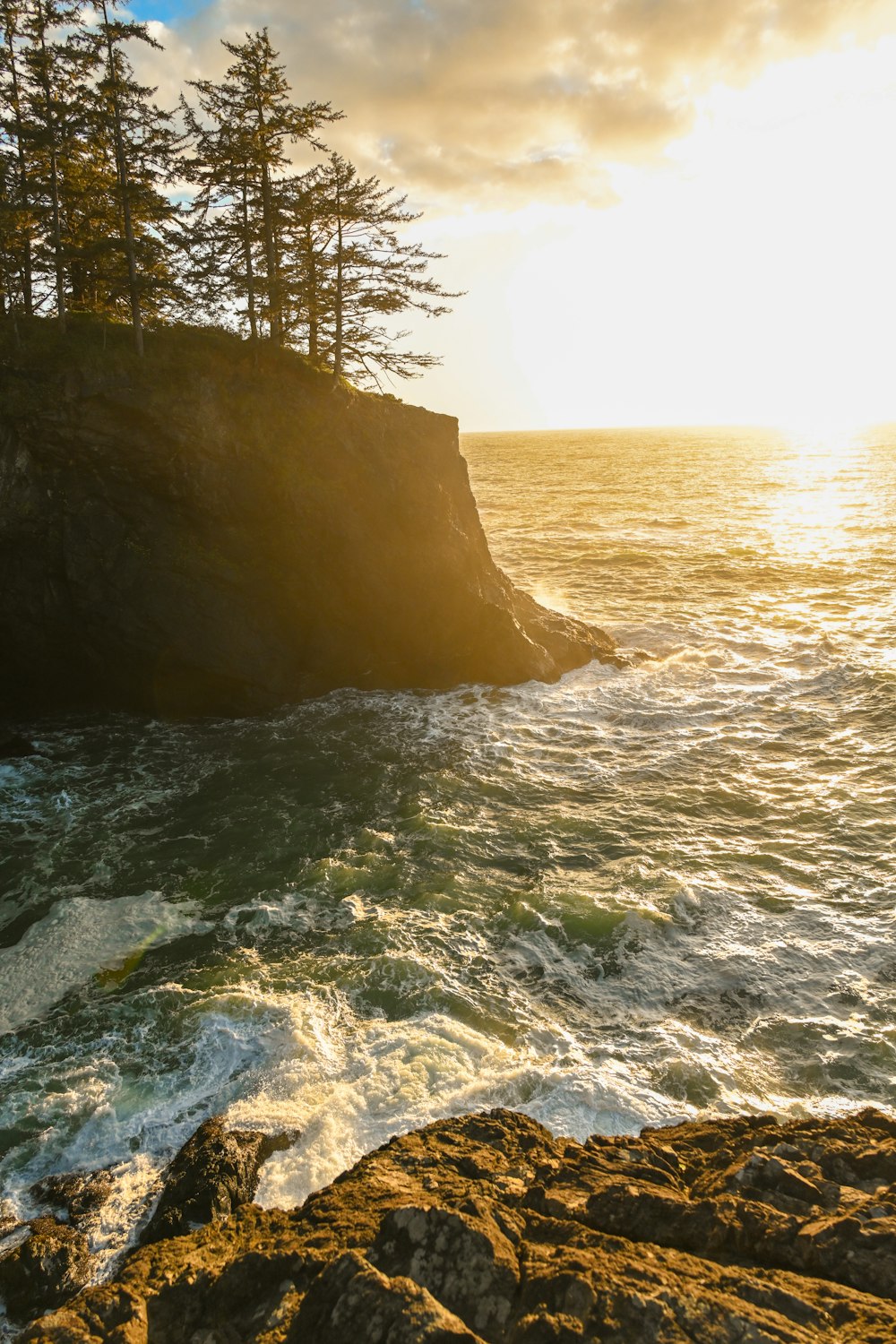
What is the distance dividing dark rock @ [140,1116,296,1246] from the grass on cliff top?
1934 cm

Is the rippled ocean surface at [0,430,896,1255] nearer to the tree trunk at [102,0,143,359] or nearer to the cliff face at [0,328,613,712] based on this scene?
the cliff face at [0,328,613,712]

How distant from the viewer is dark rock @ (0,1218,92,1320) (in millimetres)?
6672

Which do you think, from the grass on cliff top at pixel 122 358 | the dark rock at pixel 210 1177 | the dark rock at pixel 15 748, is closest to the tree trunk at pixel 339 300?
the grass on cliff top at pixel 122 358

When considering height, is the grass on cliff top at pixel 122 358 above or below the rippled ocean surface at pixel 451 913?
above

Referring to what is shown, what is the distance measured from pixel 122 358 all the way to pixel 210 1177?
20754mm

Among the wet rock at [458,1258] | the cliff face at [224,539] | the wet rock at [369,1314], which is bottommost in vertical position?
the wet rock at [458,1258]

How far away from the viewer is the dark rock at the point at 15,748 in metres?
19.1

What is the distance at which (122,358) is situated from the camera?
20.8 m

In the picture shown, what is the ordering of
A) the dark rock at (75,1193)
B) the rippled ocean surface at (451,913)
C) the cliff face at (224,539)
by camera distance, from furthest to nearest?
1. the cliff face at (224,539)
2. the rippled ocean surface at (451,913)
3. the dark rock at (75,1193)

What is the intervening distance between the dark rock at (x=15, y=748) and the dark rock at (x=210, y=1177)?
14.0 metres

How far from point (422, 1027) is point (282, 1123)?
7.36 feet

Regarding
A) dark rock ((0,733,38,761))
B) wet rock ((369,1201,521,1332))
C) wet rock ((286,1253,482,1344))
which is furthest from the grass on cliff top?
wet rock ((286,1253,482,1344))

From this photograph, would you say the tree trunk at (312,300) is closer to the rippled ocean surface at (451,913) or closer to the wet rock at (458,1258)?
the rippled ocean surface at (451,913)

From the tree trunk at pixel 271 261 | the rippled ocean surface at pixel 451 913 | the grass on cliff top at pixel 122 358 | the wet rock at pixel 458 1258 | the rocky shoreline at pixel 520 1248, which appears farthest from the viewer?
the tree trunk at pixel 271 261
